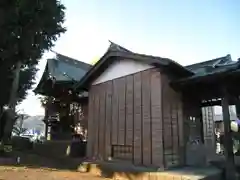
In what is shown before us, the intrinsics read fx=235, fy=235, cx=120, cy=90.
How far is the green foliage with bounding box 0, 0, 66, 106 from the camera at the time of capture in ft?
39.0

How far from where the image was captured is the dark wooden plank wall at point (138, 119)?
8.56 meters

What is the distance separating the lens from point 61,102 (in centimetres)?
1496

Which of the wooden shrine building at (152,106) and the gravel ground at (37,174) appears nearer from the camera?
the gravel ground at (37,174)

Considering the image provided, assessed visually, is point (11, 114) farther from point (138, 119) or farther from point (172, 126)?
point (172, 126)

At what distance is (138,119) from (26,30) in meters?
7.80

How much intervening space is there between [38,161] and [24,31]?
6718mm

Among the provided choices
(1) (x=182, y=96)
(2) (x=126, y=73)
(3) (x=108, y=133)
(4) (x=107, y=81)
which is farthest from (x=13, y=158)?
(1) (x=182, y=96)

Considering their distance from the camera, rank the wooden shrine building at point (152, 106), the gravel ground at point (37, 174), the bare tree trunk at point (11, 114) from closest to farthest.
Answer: the gravel ground at point (37, 174) → the wooden shrine building at point (152, 106) → the bare tree trunk at point (11, 114)

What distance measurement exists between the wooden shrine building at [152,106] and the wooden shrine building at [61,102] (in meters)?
3.41

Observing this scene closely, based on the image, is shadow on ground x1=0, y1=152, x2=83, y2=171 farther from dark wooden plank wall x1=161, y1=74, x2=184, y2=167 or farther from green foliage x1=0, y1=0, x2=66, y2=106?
green foliage x1=0, y1=0, x2=66, y2=106

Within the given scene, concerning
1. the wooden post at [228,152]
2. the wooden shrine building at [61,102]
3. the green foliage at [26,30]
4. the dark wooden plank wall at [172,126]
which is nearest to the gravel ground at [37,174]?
the dark wooden plank wall at [172,126]

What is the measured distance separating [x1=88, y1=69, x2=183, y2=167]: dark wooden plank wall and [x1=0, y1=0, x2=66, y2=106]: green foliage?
200 inches

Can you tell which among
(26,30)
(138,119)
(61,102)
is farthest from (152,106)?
(26,30)

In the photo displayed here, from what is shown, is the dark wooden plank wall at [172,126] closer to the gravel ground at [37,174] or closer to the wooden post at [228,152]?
the wooden post at [228,152]
